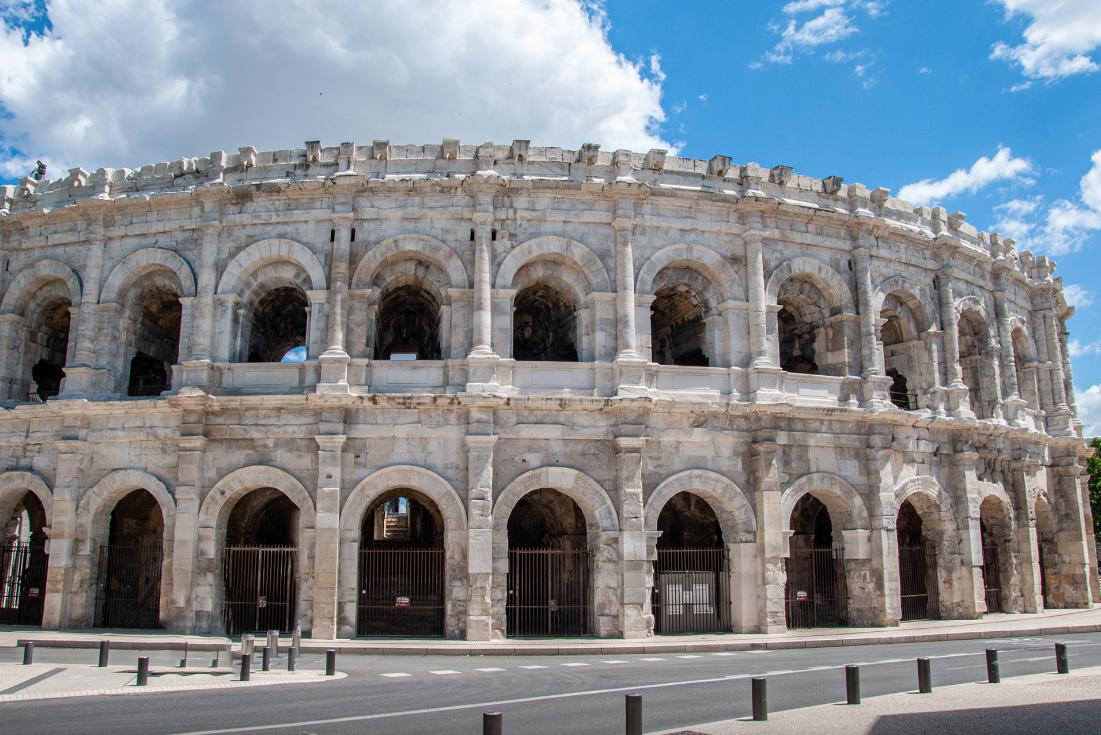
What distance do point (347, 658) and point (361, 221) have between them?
29.2ft

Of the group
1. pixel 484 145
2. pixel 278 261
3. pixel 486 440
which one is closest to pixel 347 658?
pixel 486 440

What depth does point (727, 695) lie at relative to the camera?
10.4 m

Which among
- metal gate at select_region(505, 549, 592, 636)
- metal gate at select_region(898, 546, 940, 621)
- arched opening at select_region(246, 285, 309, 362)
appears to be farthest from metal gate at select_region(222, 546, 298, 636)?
metal gate at select_region(898, 546, 940, 621)

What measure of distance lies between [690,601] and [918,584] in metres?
6.52

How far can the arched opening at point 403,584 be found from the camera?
1902 centimetres

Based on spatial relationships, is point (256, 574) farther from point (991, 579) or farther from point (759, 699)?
point (991, 579)

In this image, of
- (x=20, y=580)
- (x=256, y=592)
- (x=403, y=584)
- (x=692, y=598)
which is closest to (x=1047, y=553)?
(x=692, y=598)

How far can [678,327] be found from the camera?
22328 millimetres

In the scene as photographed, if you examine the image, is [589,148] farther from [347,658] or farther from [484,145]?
[347,658]

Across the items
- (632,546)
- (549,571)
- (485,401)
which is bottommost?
(549,571)

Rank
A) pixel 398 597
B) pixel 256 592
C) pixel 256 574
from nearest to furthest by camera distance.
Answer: pixel 398 597, pixel 256 592, pixel 256 574

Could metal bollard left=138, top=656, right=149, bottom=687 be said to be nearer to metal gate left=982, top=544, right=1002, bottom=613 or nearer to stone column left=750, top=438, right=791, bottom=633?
stone column left=750, top=438, right=791, bottom=633

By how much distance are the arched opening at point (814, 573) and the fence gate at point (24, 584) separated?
652 inches

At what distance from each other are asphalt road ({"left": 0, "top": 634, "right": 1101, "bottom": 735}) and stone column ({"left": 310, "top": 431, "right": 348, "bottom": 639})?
6.32ft
